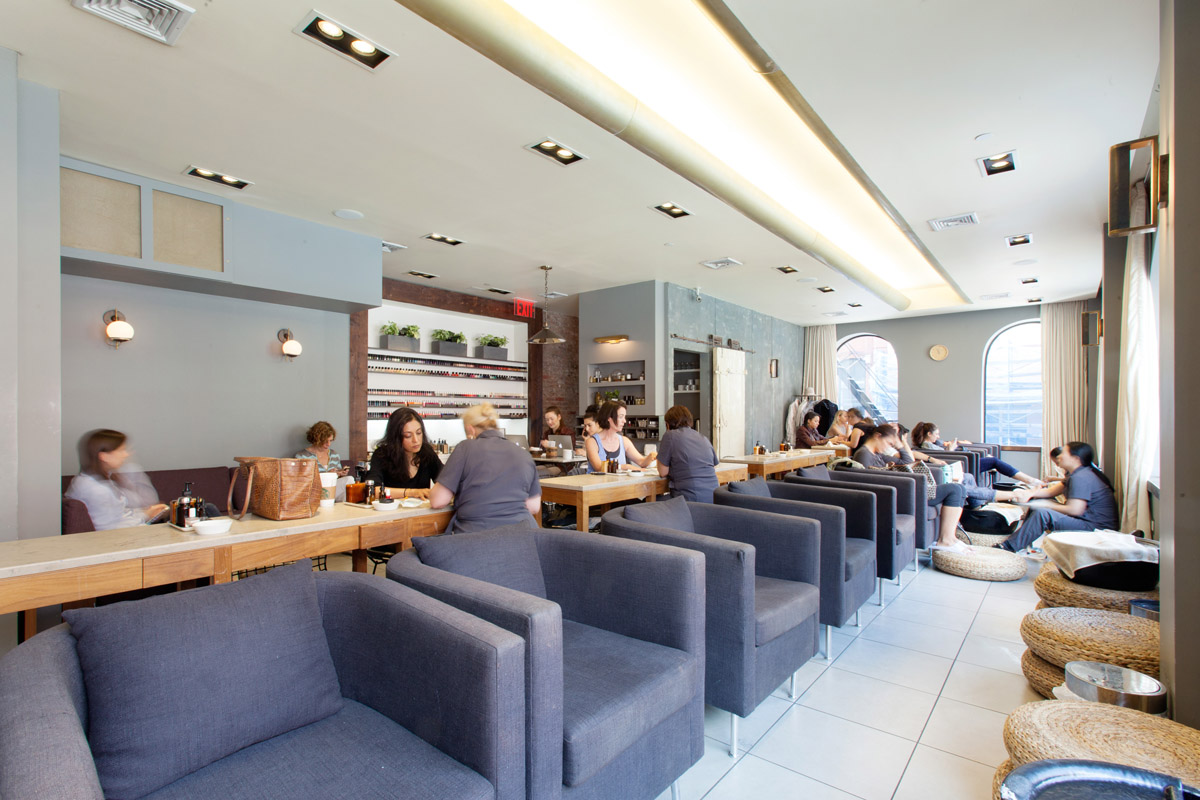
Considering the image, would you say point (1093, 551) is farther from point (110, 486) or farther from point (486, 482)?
point (110, 486)

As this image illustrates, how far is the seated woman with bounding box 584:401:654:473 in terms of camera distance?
4.95m

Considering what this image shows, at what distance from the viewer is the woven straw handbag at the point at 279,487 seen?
8.48 ft

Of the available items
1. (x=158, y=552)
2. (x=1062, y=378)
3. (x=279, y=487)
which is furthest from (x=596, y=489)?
(x=1062, y=378)

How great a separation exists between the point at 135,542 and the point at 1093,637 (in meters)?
3.92

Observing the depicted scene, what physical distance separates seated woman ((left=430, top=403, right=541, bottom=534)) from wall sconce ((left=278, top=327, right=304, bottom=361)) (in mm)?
3767

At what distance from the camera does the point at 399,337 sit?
8.09 metres

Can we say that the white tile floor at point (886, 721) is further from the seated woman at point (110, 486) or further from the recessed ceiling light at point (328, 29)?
the recessed ceiling light at point (328, 29)

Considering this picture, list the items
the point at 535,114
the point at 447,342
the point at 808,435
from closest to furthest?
1. the point at 535,114
2. the point at 808,435
3. the point at 447,342

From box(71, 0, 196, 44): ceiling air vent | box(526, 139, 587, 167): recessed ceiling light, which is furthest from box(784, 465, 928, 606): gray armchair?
box(71, 0, 196, 44): ceiling air vent

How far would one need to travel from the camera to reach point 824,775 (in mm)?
2230

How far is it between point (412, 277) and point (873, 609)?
6676 millimetres

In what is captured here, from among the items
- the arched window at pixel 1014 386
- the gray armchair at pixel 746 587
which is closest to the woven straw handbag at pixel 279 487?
the gray armchair at pixel 746 587

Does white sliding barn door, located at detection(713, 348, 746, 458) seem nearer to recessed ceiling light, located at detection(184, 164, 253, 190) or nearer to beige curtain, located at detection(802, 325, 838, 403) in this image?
beige curtain, located at detection(802, 325, 838, 403)

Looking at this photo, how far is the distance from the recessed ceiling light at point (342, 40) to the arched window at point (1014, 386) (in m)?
11.4
